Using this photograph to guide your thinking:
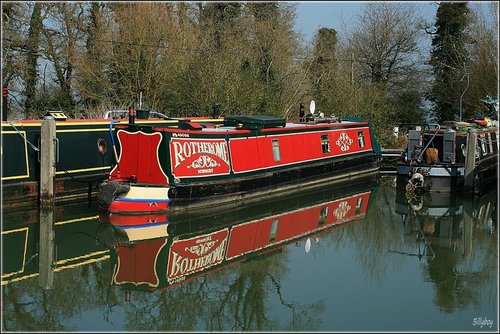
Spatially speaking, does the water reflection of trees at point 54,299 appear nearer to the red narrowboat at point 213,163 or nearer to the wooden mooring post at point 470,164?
the red narrowboat at point 213,163

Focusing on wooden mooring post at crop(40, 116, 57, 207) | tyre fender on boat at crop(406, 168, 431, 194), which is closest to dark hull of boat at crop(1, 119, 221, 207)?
wooden mooring post at crop(40, 116, 57, 207)

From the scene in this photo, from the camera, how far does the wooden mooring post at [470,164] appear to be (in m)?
15.3

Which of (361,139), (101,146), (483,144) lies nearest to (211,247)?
(101,146)

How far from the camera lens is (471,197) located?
50.1 ft

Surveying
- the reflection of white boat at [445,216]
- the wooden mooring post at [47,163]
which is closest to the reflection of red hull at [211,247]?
the reflection of white boat at [445,216]

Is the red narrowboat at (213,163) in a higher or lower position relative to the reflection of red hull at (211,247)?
higher

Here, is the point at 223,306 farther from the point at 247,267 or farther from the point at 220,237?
the point at 220,237

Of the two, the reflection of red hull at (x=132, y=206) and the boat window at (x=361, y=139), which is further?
the boat window at (x=361, y=139)

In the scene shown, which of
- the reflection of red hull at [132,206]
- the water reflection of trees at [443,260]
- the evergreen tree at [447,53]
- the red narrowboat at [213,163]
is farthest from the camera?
the evergreen tree at [447,53]

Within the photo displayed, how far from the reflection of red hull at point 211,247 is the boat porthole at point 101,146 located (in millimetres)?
2619

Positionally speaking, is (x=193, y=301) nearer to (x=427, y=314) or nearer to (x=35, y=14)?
(x=427, y=314)

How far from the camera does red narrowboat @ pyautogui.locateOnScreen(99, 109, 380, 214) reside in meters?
12.2

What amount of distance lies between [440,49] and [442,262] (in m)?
22.7

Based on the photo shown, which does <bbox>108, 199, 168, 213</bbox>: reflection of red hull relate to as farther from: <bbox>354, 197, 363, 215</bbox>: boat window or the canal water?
<bbox>354, 197, 363, 215</bbox>: boat window
